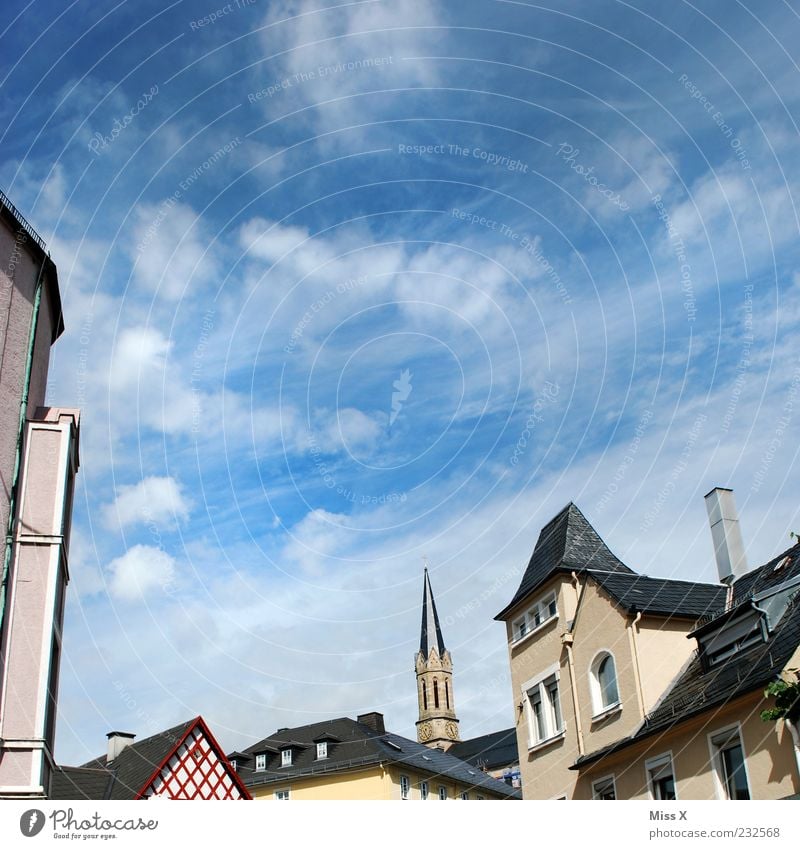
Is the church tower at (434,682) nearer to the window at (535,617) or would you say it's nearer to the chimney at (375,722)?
the chimney at (375,722)

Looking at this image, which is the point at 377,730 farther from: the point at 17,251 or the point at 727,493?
the point at 17,251

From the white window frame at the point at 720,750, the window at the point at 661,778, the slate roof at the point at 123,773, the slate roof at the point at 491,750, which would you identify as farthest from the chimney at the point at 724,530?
the slate roof at the point at 491,750

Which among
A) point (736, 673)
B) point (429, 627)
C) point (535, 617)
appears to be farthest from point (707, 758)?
point (429, 627)

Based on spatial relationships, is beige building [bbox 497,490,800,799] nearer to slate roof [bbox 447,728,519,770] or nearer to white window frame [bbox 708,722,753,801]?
white window frame [bbox 708,722,753,801]

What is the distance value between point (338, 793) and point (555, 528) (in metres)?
34.4

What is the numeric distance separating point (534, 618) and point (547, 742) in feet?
12.1

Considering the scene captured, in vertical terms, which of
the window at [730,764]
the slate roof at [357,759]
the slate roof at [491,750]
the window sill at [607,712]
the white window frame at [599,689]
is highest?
the slate roof at [491,750]

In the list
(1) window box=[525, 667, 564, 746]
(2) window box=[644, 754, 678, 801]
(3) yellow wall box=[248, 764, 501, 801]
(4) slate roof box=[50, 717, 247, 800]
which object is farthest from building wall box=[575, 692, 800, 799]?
(3) yellow wall box=[248, 764, 501, 801]

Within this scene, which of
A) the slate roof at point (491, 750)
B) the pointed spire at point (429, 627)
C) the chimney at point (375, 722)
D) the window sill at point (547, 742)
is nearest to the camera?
the window sill at point (547, 742)

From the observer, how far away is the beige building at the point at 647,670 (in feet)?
62.3

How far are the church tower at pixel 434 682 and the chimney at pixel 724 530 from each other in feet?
420

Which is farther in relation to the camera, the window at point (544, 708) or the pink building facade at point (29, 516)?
the window at point (544, 708)

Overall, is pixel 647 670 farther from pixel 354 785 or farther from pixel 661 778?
pixel 354 785

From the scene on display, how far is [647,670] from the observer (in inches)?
935
